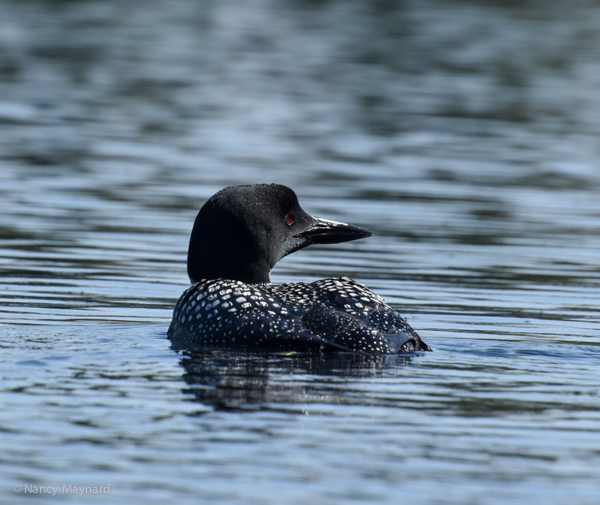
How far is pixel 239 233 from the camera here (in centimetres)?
654

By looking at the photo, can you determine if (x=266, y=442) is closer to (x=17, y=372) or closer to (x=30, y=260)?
(x=17, y=372)

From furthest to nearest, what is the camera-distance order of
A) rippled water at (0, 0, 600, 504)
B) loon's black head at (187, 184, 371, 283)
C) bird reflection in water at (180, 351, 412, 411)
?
loon's black head at (187, 184, 371, 283) → bird reflection in water at (180, 351, 412, 411) → rippled water at (0, 0, 600, 504)

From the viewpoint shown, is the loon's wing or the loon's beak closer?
the loon's wing

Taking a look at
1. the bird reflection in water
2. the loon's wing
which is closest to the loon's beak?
the loon's wing

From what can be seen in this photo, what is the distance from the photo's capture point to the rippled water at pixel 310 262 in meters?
4.13

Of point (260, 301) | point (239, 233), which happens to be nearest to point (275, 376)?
point (260, 301)

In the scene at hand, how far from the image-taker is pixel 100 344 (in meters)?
5.98

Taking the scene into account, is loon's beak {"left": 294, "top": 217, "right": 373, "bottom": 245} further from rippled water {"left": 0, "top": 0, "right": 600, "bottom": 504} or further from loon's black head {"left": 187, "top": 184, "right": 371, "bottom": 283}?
rippled water {"left": 0, "top": 0, "right": 600, "bottom": 504}

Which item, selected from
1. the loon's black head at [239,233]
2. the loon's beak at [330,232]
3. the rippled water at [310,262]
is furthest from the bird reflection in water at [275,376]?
the loon's beak at [330,232]

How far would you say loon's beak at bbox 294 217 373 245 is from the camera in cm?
712

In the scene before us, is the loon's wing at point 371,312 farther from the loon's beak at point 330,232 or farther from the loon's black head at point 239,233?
the loon's beak at point 330,232

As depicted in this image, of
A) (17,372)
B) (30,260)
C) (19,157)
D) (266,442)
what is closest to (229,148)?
(19,157)

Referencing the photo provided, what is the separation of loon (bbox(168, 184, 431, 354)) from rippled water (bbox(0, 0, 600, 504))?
142 mm

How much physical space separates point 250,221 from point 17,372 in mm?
1708
